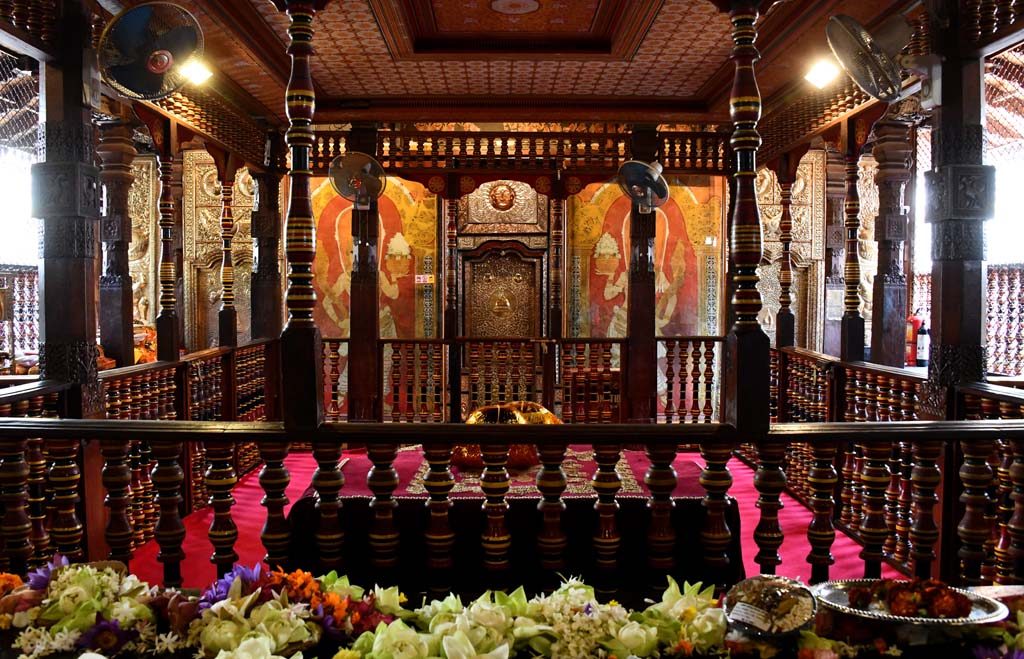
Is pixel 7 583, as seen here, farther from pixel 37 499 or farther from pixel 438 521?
pixel 37 499

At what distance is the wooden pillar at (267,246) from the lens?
8305 mm

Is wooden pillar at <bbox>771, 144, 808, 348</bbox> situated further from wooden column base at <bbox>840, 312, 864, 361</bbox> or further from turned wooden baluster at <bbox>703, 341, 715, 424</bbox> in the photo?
wooden column base at <bbox>840, 312, 864, 361</bbox>

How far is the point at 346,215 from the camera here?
11.9m

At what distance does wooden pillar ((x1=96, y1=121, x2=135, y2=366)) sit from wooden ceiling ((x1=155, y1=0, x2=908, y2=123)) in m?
1.20

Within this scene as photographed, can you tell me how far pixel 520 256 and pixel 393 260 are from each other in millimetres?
2084

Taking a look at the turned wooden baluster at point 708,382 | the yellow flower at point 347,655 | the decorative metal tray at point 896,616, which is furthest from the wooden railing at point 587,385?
the yellow flower at point 347,655

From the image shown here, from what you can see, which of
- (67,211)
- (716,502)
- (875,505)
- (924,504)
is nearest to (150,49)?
(67,211)

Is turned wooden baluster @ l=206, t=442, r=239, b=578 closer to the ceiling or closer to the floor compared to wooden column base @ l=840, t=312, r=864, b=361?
closer to the floor

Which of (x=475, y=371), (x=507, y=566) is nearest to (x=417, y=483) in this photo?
(x=507, y=566)

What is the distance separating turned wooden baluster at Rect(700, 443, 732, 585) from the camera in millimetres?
2838

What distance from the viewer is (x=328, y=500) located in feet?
9.44

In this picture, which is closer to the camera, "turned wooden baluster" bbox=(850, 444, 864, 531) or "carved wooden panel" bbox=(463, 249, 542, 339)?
"turned wooden baluster" bbox=(850, 444, 864, 531)

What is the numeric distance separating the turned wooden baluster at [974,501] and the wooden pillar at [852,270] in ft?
12.1

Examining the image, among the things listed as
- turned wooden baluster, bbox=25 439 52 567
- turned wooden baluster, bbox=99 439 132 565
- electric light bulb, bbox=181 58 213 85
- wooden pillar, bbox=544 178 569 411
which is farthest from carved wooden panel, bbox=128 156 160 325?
A: turned wooden baluster, bbox=99 439 132 565
